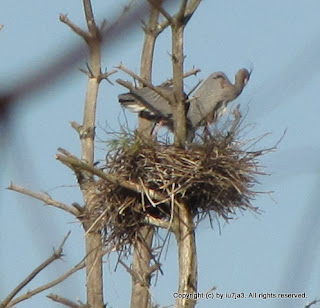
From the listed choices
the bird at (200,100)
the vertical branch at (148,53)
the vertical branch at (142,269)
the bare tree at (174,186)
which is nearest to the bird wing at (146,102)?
the bird at (200,100)

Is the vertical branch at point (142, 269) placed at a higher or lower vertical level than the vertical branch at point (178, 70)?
lower

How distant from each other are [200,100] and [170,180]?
174cm

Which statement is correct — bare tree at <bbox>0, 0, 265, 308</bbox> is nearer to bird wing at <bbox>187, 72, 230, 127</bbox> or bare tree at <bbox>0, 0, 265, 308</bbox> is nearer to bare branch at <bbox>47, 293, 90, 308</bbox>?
bare branch at <bbox>47, 293, 90, 308</bbox>

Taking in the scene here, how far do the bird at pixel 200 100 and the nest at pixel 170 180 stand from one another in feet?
2.85

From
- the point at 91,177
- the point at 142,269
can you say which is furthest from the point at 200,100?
the point at 142,269

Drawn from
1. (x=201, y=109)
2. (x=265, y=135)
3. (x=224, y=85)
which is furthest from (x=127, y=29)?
(x=224, y=85)

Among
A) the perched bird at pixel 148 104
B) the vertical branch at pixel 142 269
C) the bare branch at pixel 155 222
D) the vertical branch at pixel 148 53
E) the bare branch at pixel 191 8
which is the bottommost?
the bare branch at pixel 155 222

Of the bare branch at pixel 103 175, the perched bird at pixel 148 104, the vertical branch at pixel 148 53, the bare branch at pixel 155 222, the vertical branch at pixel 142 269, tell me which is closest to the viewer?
the bare branch at pixel 103 175

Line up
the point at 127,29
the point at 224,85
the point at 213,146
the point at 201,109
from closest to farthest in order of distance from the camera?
the point at 127,29, the point at 213,146, the point at 201,109, the point at 224,85

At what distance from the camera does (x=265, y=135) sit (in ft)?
16.3

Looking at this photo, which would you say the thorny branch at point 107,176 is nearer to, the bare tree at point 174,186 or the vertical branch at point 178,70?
the bare tree at point 174,186

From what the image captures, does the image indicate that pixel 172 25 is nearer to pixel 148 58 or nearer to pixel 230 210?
pixel 230 210

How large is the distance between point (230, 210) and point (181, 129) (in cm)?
54

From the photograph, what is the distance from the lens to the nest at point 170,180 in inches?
180
